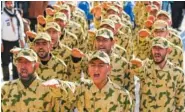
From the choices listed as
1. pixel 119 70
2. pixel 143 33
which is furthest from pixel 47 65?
pixel 143 33

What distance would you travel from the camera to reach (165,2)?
16000 millimetres

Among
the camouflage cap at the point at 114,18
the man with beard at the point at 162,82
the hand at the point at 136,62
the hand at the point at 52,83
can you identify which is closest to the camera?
the hand at the point at 52,83

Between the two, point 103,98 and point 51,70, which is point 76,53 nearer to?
point 51,70

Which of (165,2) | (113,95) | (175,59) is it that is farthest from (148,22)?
(165,2)

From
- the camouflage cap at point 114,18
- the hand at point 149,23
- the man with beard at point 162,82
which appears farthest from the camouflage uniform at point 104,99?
the hand at point 149,23

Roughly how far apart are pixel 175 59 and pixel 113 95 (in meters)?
2.41

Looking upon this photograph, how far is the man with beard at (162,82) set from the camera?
6.53 metres

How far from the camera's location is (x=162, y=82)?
6.53 m

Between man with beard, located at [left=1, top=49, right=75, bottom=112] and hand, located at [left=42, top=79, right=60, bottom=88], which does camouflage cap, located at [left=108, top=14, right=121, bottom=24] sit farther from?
hand, located at [left=42, top=79, right=60, bottom=88]

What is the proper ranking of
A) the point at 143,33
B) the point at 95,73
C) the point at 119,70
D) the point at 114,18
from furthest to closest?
the point at 114,18 < the point at 143,33 < the point at 119,70 < the point at 95,73

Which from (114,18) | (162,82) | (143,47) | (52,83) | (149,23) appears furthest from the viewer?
(149,23)

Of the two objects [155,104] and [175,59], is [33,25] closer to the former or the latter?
[175,59]

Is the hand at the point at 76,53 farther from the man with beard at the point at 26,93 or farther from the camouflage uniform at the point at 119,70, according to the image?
the man with beard at the point at 26,93

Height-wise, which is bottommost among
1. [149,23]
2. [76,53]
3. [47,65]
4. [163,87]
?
[163,87]
